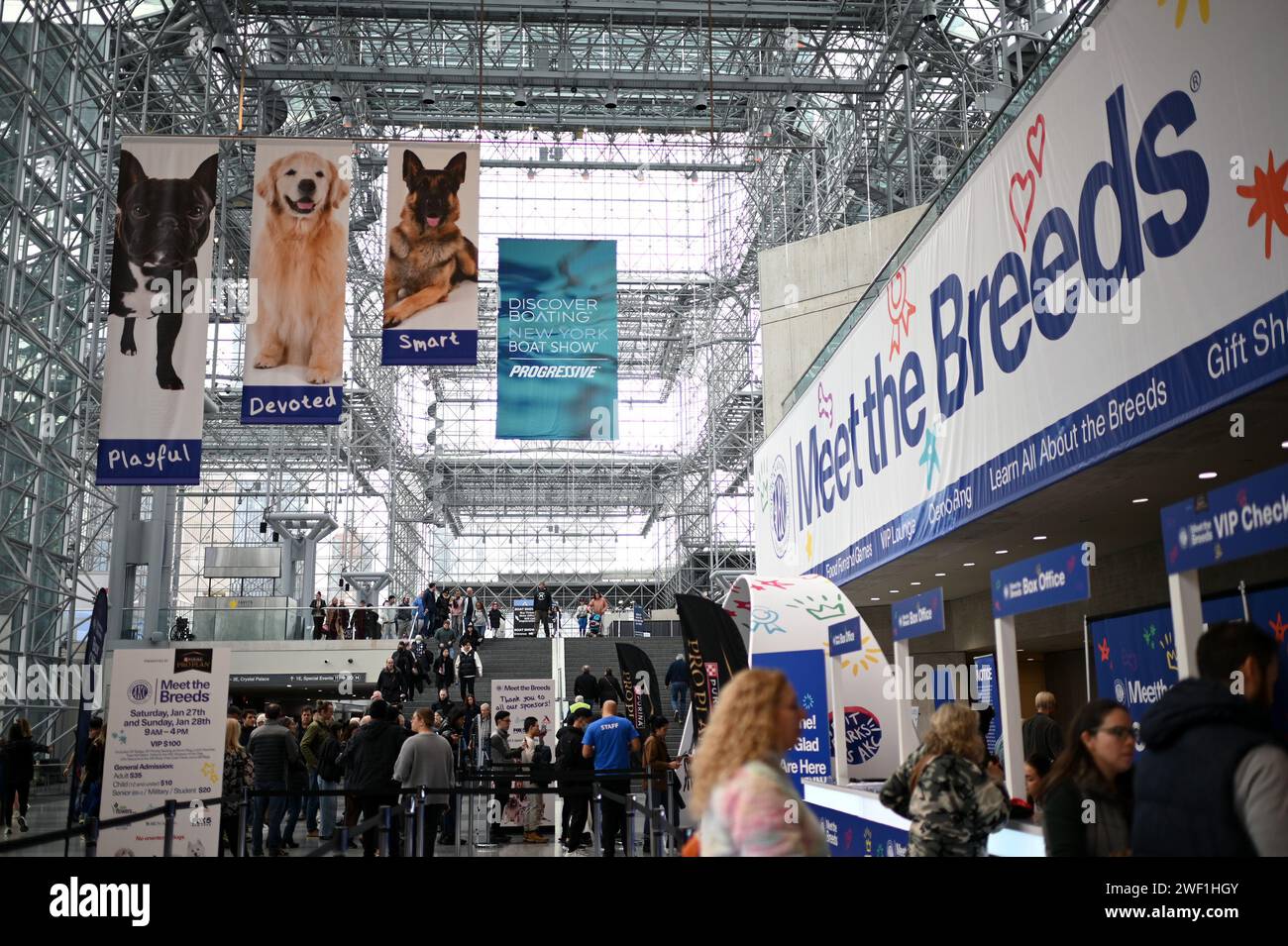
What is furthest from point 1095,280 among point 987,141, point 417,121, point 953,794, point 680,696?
point 417,121

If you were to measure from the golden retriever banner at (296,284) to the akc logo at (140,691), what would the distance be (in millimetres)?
3197

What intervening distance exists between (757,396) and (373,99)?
14.3m

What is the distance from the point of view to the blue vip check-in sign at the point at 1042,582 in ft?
19.6

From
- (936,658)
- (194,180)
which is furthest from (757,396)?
(194,180)

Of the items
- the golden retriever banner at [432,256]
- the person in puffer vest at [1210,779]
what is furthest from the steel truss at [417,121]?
the person in puffer vest at [1210,779]

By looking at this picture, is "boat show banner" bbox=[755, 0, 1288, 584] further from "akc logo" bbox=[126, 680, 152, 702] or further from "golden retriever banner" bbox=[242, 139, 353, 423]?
"akc logo" bbox=[126, 680, 152, 702]

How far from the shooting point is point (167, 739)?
1054cm

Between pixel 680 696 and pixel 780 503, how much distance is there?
4016mm

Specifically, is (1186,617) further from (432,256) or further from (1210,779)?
(432,256)

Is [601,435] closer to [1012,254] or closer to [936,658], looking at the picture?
[936,658]

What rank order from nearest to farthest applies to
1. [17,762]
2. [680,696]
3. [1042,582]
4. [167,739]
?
[1042,582]
[167,739]
[17,762]
[680,696]

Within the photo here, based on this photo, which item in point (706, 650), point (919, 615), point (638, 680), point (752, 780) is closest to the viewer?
point (752, 780)

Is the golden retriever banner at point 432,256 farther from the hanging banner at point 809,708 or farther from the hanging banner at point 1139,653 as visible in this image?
the hanging banner at point 1139,653
